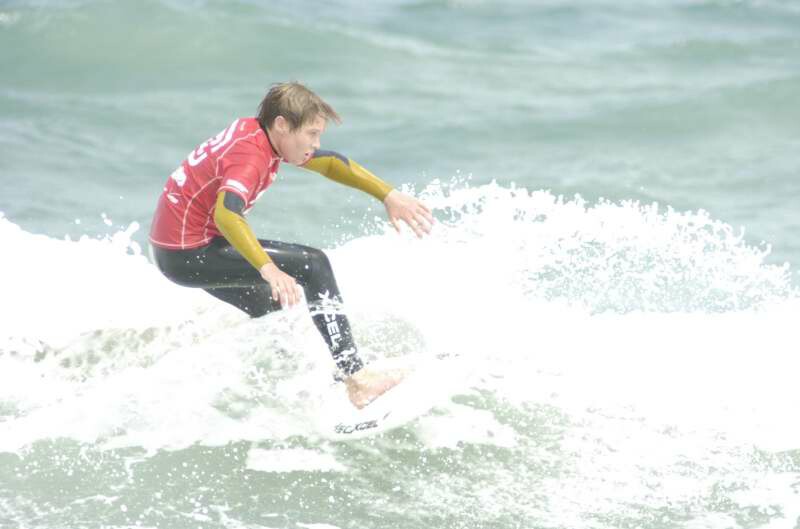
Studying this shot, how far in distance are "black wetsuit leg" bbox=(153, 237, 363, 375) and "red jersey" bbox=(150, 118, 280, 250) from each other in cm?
7

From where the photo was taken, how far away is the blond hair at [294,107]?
199 inches

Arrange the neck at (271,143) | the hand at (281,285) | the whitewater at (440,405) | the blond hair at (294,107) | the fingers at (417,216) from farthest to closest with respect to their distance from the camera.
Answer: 1. the fingers at (417,216)
2. the neck at (271,143)
3. the blond hair at (294,107)
4. the whitewater at (440,405)
5. the hand at (281,285)

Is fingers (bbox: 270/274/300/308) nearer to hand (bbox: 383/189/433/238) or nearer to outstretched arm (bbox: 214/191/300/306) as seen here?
outstretched arm (bbox: 214/191/300/306)

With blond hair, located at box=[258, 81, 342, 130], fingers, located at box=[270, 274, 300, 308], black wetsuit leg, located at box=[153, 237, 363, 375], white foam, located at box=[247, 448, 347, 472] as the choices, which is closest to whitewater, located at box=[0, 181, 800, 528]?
white foam, located at box=[247, 448, 347, 472]

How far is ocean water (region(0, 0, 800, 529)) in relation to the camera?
5.04 metres

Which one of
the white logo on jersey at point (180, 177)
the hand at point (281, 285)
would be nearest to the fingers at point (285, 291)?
the hand at point (281, 285)

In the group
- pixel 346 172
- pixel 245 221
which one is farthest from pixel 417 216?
pixel 245 221

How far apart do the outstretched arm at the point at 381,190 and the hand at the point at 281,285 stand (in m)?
0.84

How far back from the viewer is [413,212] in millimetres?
5559

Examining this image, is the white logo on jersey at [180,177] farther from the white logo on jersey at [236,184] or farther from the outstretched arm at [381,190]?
the outstretched arm at [381,190]

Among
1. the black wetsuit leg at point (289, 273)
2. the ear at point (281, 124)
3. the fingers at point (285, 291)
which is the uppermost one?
the ear at point (281, 124)

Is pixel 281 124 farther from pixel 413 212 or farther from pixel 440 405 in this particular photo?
pixel 440 405

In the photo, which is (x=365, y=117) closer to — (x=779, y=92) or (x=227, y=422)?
(x=779, y=92)

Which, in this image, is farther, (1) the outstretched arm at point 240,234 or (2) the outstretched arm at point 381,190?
(2) the outstretched arm at point 381,190
